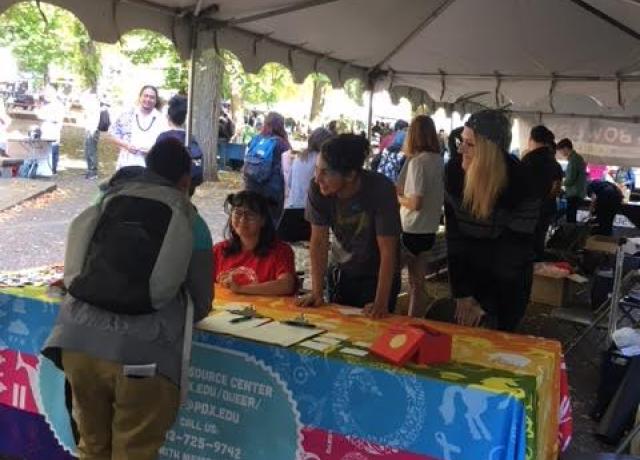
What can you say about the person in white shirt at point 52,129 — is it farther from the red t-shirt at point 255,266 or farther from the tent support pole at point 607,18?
the red t-shirt at point 255,266

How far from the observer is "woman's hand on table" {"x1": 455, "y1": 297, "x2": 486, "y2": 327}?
2.92m

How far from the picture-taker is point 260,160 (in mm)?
6223

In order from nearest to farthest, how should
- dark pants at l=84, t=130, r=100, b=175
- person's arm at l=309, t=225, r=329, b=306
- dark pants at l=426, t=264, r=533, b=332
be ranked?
dark pants at l=426, t=264, r=533, b=332 → person's arm at l=309, t=225, r=329, b=306 → dark pants at l=84, t=130, r=100, b=175

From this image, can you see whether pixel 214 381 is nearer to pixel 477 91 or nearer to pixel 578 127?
pixel 477 91

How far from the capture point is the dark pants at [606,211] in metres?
9.35

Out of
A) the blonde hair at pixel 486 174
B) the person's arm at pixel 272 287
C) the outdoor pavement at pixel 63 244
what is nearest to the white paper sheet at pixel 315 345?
the person's arm at pixel 272 287

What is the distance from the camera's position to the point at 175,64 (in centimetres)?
1964

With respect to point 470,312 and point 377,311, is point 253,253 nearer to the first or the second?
point 377,311

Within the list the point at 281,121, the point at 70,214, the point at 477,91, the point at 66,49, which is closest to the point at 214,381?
the point at 281,121

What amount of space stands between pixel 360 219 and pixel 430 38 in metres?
3.88

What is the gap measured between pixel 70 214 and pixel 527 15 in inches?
261

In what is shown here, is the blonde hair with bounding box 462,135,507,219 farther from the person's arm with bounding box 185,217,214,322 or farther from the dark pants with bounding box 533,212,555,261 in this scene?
the person's arm with bounding box 185,217,214,322

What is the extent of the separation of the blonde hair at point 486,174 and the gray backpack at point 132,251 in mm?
1215

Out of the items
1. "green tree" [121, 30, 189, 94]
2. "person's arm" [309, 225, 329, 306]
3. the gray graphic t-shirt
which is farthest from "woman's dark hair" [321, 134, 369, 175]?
"green tree" [121, 30, 189, 94]
